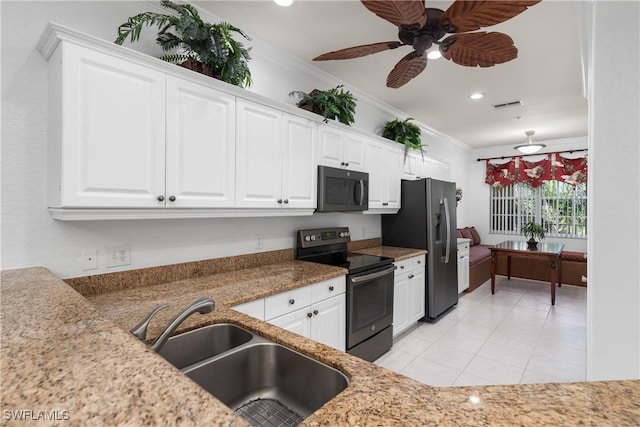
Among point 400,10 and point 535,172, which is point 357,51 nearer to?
point 400,10

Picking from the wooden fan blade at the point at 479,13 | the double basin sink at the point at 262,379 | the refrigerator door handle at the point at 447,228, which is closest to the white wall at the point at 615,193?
the wooden fan blade at the point at 479,13

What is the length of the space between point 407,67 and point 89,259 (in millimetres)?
2329

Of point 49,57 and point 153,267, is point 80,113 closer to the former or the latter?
point 49,57

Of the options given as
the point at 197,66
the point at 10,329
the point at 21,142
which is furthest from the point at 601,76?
the point at 21,142

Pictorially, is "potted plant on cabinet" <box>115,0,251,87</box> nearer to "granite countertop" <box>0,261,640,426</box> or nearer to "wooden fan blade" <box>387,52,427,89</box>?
"wooden fan blade" <box>387,52,427,89</box>

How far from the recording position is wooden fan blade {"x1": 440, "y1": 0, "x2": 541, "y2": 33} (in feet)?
4.46

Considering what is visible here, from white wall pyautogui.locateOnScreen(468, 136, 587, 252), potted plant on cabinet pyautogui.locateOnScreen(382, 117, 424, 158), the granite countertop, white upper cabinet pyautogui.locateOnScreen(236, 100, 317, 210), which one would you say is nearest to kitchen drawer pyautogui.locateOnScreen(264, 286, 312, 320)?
white upper cabinet pyautogui.locateOnScreen(236, 100, 317, 210)

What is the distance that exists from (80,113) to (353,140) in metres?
2.22

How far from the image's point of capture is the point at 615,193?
3.83 ft

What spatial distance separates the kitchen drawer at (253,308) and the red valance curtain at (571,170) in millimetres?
6782

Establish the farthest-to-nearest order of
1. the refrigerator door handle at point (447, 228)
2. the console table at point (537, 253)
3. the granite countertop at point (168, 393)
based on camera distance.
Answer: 1. the console table at point (537, 253)
2. the refrigerator door handle at point (447, 228)
3. the granite countertop at point (168, 393)

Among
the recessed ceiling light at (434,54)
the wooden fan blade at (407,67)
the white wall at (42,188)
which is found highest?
the recessed ceiling light at (434,54)

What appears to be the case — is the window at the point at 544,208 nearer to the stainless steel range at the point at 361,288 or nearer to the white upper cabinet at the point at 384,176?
the white upper cabinet at the point at 384,176

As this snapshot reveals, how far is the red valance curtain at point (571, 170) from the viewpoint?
5.78 metres
